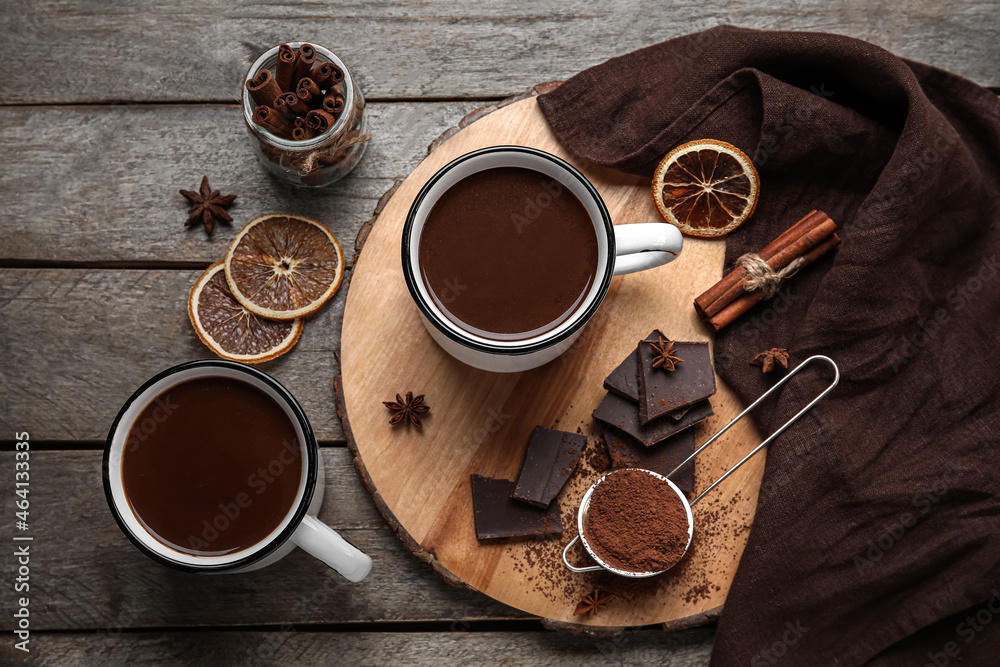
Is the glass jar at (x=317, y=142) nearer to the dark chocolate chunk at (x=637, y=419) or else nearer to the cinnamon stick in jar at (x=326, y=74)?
the cinnamon stick in jar at (x=326, y=74)

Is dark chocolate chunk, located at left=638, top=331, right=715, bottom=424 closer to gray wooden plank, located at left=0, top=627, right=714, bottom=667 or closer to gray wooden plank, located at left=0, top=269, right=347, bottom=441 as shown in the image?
gray wooden plank, located at left=0, top=627, right=714, bottom=667

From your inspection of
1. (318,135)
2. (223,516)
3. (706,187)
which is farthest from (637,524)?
(318,135)

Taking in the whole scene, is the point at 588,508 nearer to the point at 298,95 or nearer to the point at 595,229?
the point at 595,229

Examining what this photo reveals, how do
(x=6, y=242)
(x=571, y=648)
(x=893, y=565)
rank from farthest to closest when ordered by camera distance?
(x=6, y=242) < (x=571, y=648) < (x=893, y=565)

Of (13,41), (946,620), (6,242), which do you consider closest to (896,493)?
(946,620)

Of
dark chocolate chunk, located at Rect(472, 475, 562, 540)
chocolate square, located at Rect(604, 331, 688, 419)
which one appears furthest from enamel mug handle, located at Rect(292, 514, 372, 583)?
chocolate square, located at Rect(604, 331, 688, 419)

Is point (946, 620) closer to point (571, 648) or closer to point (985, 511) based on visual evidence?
point (985, 511)
